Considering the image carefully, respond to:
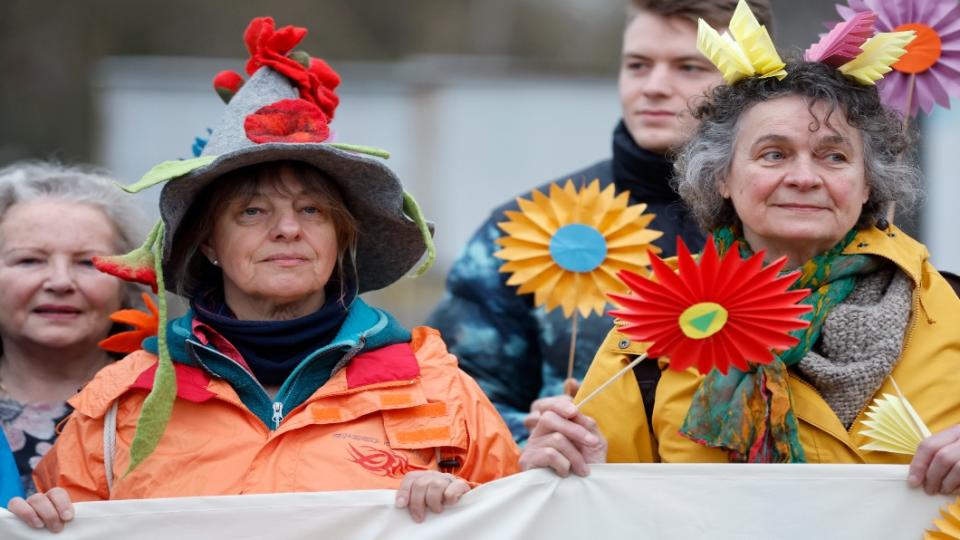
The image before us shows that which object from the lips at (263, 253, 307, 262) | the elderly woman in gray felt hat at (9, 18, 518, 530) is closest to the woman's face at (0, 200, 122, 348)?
the elderly woman in gray felt hat at (9, 18, 518, 530)

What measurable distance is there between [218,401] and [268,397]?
121 mm

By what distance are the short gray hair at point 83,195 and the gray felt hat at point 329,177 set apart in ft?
2.05

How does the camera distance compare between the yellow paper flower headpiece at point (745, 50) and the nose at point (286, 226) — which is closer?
the yellow paper flower headpiece at point (745, 50)

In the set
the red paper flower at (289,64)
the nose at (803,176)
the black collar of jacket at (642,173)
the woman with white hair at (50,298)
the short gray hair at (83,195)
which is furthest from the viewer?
the black collar of jacket at (642,173)

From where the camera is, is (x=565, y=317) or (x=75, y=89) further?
(x=75, y=89)

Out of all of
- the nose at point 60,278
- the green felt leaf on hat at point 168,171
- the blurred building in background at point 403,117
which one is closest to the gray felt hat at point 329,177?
the green felt leaf on hat at point 168,171

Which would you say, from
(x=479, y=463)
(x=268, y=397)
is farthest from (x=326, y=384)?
(x=479, y=463)

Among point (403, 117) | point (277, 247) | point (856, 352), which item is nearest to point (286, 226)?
point (277, 247)

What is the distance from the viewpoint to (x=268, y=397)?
13.2 feet

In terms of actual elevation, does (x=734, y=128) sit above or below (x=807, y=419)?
above

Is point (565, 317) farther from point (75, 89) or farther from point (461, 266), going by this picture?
point (75, 89)

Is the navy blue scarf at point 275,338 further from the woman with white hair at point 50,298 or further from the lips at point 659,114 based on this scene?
the lips at point 659,114

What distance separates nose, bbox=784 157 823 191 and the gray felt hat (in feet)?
3.24

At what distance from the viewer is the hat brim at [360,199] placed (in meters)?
4.09
